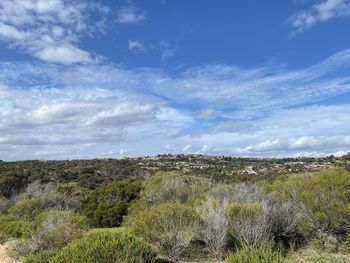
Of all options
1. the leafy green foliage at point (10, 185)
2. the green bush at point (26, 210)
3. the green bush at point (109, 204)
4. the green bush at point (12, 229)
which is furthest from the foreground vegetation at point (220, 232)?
the leafy green foliage at point (10, 185)

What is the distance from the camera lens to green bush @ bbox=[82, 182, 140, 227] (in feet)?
75.3

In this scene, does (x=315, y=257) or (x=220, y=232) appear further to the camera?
(x=220, y=232)

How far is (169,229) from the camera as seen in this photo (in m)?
12.1

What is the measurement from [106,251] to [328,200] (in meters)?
7.57

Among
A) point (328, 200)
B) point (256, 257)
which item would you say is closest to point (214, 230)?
point (328, 200)

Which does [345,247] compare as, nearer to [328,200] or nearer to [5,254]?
[328,200]

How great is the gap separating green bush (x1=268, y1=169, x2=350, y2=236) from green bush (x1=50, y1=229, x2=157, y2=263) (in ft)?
19.8

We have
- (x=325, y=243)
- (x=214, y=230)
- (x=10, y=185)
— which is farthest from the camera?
(x=10, y=185)

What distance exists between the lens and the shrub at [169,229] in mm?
11945

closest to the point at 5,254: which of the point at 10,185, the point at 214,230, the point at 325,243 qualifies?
the point at 214,230

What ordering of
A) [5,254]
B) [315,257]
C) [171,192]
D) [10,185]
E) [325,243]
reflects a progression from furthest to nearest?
[10,185] → [171,192] → [5,254] → [325,243] → [315,257]

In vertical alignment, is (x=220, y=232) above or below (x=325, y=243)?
above

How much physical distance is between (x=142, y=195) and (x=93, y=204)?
2.98 m

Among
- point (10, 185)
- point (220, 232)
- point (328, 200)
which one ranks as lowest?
point (220, 232)
